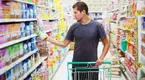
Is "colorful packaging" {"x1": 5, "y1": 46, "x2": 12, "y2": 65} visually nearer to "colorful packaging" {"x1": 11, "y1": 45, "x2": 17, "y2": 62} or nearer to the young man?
"colorful packaging" {"x1": 11, "y1": 45, "x2": 17, "y2": 62}

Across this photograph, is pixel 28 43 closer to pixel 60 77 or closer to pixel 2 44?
pixel 2 44

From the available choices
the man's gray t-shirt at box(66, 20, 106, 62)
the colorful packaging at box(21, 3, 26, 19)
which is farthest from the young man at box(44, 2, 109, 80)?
the colorful packaging at box(21, 3, 26, 19)

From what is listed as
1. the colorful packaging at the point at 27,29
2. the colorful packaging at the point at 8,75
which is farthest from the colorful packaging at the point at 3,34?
the colorful packaging at the point at 27,29

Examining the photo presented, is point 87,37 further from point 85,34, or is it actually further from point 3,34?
point 3,34

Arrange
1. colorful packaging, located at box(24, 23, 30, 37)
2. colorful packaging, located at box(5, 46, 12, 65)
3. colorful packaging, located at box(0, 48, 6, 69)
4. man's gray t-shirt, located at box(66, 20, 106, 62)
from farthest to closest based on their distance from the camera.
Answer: colorful packaging, located at box(24, 23, 30, 37), man's gray t-shirt, located at box(66, 20, 106, 62), colorful packaging, located at box(5, 46, 12, 65), colorful packaging, located at box(0, 48, 6, 69)

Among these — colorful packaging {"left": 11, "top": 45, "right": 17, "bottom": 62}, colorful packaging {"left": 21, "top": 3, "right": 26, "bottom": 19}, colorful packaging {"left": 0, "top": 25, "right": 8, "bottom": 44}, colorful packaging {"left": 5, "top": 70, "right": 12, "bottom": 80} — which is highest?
colorful packaging {"left": 21, "top": 3, "right": 26, "bottom": 19}

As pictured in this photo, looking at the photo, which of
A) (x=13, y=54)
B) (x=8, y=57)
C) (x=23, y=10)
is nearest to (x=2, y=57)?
(x=8, y=57)

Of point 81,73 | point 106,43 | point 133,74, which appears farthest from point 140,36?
point 81,73

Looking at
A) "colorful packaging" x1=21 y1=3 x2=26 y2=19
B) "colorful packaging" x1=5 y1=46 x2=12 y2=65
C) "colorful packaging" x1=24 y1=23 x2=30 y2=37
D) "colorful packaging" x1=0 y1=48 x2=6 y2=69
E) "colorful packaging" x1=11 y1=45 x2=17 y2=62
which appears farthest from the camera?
"colorful packaging" x1=24 y1=23 x2=30 y2=37

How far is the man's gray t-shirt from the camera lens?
3320mm

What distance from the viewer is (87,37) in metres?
3.32

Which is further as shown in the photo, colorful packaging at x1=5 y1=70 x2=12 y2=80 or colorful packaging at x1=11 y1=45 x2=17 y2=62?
colorful packaging at x1=11 y1=45 x2=17 y2=62

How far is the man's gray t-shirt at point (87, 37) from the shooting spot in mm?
3320

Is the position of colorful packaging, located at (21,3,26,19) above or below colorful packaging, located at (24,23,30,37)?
above
